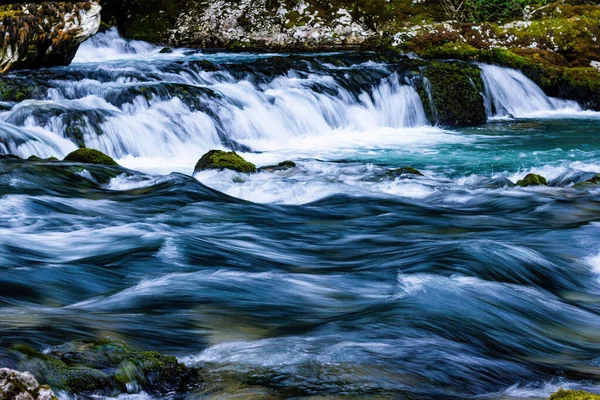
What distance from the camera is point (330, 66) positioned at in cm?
1822

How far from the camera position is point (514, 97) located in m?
18.7

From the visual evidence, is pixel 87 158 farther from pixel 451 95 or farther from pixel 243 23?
pixel 243 23

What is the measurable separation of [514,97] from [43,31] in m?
10.4

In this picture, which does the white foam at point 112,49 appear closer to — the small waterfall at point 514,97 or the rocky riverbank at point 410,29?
the rocky riverbank at point 410,29

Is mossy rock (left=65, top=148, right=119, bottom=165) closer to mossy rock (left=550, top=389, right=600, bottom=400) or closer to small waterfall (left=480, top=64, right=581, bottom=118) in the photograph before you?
mossy rock (left=550, top=389, right=600, bottom=400)

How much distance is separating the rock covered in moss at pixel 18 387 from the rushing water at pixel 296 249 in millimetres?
1154

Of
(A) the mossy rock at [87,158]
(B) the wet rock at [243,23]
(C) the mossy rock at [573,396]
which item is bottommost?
(A) the mossy rock at [87,158]

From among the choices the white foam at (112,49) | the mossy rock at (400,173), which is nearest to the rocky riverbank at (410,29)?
the white foam at (112,49)

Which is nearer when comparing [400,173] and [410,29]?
[400,173]

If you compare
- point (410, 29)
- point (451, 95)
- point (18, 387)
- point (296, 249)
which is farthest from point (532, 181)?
point (410, 29)

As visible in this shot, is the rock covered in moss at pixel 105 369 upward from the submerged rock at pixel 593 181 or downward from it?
upward

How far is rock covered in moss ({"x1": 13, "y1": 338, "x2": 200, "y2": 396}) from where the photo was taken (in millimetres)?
3008

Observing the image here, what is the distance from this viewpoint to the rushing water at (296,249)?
12.7ft

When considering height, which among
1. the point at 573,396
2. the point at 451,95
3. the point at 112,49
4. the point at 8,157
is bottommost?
the point at 8,157
